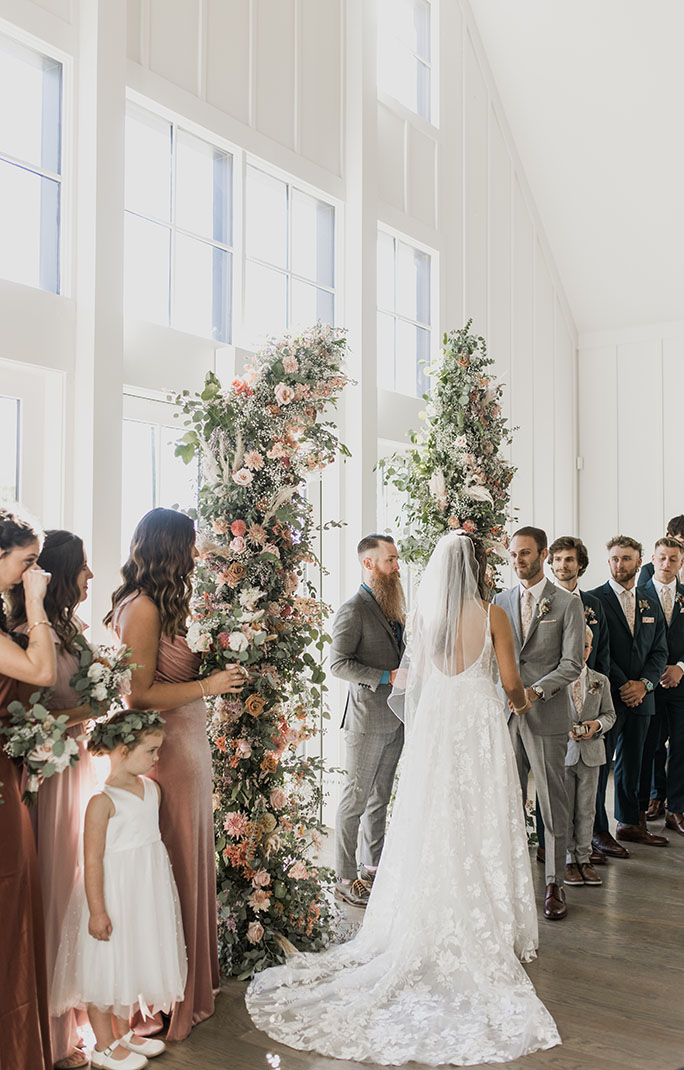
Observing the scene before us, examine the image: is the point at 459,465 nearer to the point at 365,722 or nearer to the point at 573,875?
the point at 365,722

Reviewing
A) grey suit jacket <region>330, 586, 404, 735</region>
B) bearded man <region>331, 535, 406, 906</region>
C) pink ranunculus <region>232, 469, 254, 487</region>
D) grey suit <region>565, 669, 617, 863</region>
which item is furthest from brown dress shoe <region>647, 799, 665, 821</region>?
pink ranunculus <region>232, 469, 254, 487</region>

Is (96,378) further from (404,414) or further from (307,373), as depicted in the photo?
(404,414)

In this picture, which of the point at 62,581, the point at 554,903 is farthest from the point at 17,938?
the point at 554,903

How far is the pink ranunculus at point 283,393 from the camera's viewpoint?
3785 millimetres

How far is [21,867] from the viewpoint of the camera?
2.72 m

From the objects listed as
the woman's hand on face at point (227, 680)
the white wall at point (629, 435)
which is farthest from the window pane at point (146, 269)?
the white wall at point (629, 435)

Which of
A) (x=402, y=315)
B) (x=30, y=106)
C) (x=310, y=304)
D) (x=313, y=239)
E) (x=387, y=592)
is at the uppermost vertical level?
(x=313, y=239)

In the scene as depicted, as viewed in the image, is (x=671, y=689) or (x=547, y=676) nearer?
(x=547, y=676)

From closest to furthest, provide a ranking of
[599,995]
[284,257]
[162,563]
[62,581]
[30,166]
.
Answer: [62,581], [162,563], [599,995], [30,166], [284,257]

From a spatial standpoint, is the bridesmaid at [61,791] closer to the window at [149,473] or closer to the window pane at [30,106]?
the window at [149,473]

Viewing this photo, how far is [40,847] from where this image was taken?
9.78 feet

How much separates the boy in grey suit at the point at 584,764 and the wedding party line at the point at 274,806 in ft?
1.86

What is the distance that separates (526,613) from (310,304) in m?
2.41

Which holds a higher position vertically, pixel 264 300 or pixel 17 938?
pixel 264 300
